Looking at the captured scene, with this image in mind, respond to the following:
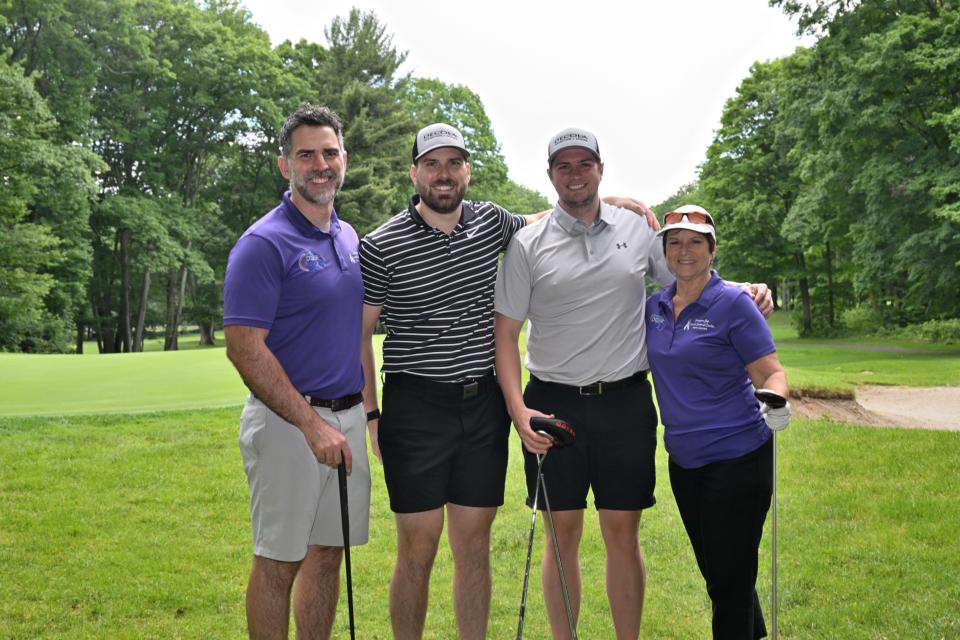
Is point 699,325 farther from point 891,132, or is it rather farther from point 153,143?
point 153,143

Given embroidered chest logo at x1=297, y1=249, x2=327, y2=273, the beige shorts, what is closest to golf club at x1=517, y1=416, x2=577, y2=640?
the beige shorts

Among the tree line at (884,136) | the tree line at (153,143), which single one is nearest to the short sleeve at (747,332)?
the tree line at (884,136)

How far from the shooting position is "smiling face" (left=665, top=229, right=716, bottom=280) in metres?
3.23

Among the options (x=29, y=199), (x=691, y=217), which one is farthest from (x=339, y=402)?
(x=29, y=199)

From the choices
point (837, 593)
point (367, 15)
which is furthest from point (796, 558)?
point (367, 15)

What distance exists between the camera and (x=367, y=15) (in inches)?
1447

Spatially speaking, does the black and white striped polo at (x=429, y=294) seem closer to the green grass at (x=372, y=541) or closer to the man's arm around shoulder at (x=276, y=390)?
the man's arm around shoulder at (x=276, y=390)

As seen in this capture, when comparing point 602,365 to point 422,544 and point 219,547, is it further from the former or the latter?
point 219,547

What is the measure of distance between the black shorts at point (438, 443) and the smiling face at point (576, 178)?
2.78 ft

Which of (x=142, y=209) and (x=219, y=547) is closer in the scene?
(x=219, y=547)

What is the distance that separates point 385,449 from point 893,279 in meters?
30.0

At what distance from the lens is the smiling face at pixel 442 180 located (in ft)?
11.4

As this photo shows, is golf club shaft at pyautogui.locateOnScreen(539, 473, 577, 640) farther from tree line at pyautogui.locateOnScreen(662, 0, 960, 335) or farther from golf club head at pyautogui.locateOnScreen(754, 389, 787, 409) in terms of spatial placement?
tree line at pyautogui.locateOnScreen(662, 0, 960, 335)

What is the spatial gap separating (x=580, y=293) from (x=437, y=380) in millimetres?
706
